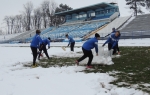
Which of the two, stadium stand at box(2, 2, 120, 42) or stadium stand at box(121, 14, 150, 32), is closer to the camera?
stadium stand at box(121, 14, 150, 32)

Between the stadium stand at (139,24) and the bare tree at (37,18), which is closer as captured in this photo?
the stadium stand at (139,24)

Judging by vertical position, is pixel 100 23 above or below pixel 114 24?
above

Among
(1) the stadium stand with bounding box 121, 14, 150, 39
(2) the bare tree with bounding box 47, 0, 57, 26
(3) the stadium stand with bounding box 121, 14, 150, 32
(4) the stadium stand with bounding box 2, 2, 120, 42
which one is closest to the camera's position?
(1) the stadium stand with bounding box 121, 14, 150, 39

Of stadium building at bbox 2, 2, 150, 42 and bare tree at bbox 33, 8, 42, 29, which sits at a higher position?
bare tree at bbox 33, 8, 42, 29

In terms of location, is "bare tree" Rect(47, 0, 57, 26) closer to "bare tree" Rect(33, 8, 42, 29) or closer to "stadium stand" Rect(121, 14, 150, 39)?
"bare tree" Rect(33, 8, 42, 29)

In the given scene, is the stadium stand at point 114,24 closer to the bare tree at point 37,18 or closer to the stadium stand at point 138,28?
the stadium stand at point 138,28

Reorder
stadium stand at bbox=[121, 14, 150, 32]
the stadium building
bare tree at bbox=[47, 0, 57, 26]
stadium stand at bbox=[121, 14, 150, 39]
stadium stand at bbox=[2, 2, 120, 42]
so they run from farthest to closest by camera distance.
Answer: bare tree at bbox=[47, 0, 57, 26] → stadium stand at bbox=[2, 2, 120, 42] → the stadium building → stadium stand at bbox=[121, 14, 150, 32] → stadium stand at bbox=[121, 14, 150, 39]

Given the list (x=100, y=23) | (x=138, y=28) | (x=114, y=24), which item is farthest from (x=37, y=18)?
(x=138, y=28)

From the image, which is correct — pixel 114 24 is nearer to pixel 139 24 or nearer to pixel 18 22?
pixel 139 24

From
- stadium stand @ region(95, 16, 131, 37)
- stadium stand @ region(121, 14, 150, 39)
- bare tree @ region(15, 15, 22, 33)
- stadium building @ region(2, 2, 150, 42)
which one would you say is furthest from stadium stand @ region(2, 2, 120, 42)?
bare tree @ region(15, 15, 22, 33)

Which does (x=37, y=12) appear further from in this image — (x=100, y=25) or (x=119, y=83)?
(x=119, y=83)

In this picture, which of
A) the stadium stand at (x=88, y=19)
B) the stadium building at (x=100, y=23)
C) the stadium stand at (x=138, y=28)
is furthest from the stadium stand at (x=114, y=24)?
the stadium stand at (x=138, y=28)

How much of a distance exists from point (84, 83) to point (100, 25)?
39762 millimetres

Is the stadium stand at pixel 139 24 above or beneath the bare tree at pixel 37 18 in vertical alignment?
beneath
